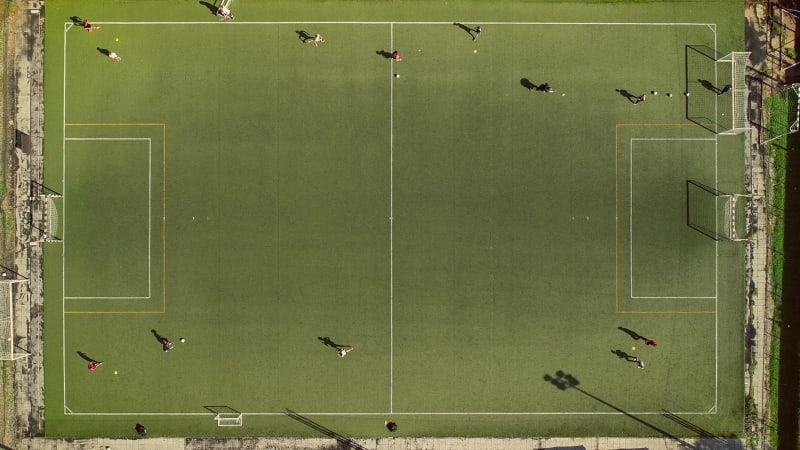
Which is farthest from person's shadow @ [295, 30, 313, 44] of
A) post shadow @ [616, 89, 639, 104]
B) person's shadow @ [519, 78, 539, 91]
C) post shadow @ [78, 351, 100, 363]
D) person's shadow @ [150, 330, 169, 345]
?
post shadow @ [78, 351, 100, 363]

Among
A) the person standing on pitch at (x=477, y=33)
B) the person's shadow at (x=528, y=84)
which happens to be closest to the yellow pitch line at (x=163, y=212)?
the person standing on pitch at (x=477, y=33)

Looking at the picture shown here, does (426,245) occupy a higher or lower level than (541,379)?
higher

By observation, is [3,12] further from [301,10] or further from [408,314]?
[408,314]

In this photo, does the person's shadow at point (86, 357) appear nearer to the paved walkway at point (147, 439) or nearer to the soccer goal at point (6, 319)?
the paved walkway at point (147, 439)

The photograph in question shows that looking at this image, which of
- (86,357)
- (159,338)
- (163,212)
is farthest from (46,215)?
(159,338)

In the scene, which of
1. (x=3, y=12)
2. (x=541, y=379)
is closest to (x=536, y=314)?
(x=541, y=379)

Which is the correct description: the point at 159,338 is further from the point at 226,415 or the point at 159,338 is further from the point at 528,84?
the point at 528,84

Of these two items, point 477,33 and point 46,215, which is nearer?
point 477,33
